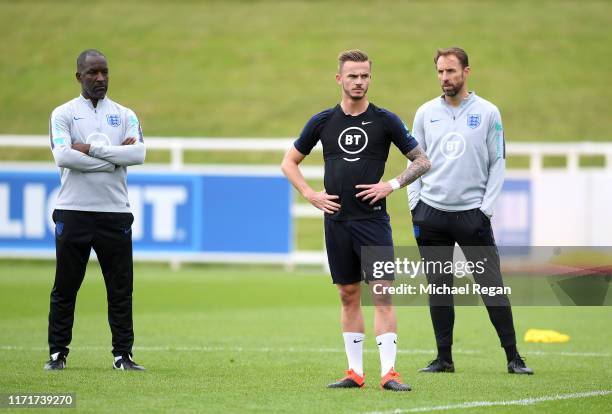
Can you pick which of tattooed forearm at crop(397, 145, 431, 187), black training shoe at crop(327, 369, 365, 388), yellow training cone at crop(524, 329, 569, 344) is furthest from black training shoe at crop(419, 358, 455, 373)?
yellow training cone at crop(524, 329, 569, 344)

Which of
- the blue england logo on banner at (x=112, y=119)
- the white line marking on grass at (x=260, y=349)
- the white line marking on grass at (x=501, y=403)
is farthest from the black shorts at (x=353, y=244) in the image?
the white line marking on grass at (x=260, y=349)

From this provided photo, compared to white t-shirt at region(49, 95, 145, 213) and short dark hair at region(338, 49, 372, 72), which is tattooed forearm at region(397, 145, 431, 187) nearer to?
short dark hair at region(338, 49, 372, 72)

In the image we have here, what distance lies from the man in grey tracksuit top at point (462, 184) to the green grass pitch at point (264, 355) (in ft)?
1.83

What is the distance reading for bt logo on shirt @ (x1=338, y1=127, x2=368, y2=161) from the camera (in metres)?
8.54

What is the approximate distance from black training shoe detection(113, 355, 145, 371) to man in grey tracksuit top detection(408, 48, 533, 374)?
2.18 m

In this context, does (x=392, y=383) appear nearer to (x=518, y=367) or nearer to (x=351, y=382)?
(x=351, y=382)

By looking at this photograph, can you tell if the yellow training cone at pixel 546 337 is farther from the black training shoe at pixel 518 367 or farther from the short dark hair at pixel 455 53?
the short dark hair at pixel 455 53

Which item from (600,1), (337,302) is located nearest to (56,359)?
(337,302)

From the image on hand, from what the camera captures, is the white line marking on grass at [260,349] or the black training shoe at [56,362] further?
the white line marking on grass at [260,349]

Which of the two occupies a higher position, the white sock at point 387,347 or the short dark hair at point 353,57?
the short dark hair at point 353,57

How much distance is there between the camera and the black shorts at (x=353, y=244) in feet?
27.9

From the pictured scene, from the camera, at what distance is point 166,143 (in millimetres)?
20344

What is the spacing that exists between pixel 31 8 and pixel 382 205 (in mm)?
36775

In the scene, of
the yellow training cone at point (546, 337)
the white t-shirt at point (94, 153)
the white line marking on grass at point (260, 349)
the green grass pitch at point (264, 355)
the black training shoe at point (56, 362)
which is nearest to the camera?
the green grass pitch at point (264, 355)
